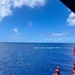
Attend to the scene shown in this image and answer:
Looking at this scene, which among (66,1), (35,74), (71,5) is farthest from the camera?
(35,74)

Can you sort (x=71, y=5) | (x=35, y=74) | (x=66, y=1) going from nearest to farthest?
(x=66, y=1), (x=71, y=5), (x=35, y=74)

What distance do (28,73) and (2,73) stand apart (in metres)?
9.94

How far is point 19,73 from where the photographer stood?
5872 centimetres

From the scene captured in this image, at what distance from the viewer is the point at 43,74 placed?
185 feet

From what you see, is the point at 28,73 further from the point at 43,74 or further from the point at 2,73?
the point at 2,73

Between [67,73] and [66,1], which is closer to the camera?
[66,1]

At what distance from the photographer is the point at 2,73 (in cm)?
5766

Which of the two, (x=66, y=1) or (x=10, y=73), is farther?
(x=10, y=73)

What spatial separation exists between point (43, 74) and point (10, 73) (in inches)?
498

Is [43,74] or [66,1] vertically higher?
[66,1]

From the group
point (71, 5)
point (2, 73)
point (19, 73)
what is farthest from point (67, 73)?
point (71, 5)

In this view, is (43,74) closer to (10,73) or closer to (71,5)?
(10,73)

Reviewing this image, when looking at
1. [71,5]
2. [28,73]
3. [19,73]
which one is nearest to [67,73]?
[28,73]

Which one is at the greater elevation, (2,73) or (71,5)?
(71,5)
